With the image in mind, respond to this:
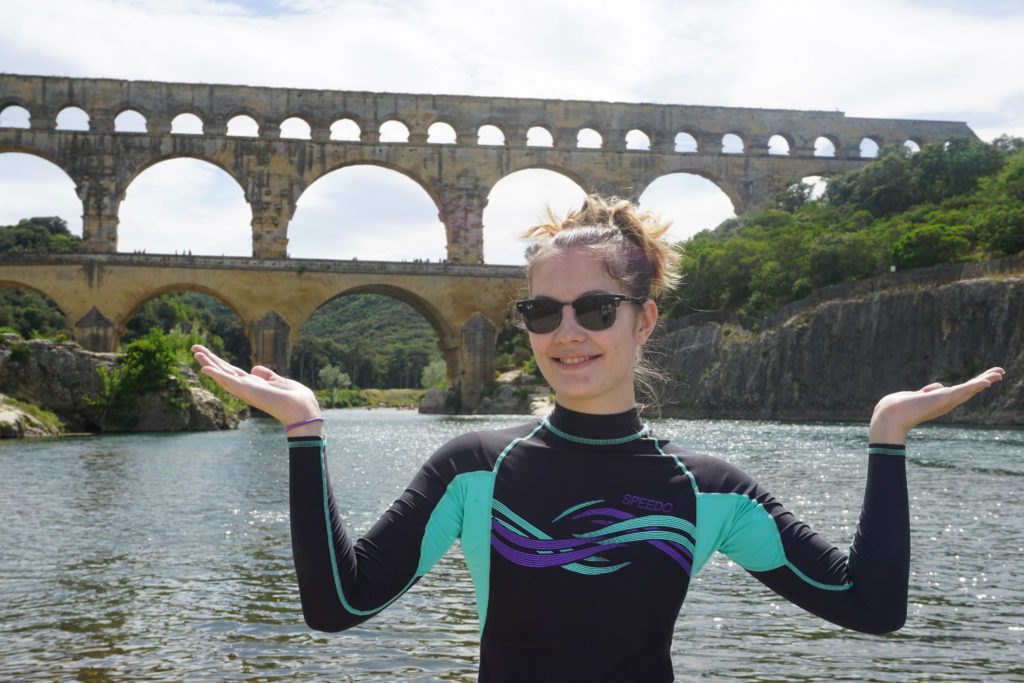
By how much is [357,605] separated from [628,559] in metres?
0.48

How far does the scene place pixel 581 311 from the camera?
186cm

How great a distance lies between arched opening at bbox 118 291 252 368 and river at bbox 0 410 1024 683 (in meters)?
33.4

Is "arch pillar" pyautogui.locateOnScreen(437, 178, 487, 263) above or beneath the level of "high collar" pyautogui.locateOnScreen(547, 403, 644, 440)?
above

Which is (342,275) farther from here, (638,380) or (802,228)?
(638,380)

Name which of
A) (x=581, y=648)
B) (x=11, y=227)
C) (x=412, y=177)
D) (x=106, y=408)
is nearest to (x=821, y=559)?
(x=581, y=648)

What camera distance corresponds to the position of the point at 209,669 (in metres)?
4.90

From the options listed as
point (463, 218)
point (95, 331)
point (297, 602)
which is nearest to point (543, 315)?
point (297, 602)

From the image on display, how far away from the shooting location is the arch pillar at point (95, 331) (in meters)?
36.1

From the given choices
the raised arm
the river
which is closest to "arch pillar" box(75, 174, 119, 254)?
the river

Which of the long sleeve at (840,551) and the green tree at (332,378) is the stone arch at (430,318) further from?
the long sleeve at (840,551)

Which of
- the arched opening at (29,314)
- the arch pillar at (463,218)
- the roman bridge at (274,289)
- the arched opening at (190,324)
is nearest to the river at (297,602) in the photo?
the roman bridge at (274,289)

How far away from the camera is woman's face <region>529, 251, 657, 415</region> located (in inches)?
73.2

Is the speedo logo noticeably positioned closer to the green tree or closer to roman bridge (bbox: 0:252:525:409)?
roman bridge (bbox: 0:252:525:409)

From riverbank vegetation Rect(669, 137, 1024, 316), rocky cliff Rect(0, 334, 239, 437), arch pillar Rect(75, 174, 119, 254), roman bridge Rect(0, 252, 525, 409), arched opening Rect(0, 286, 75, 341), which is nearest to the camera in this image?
rocky cliff Rect(0, 334, 239, 437)
